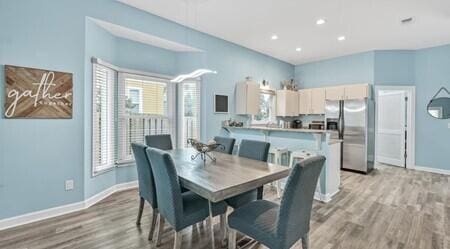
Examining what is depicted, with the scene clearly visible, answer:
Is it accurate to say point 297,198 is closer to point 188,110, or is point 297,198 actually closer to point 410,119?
point 188,110

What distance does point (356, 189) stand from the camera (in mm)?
4137

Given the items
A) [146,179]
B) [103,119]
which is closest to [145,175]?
[146,179]

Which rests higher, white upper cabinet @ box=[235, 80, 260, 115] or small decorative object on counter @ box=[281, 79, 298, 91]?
small decorative object on counter @ box=[281, 79, 298, 91]

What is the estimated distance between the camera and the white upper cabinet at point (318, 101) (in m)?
6.34

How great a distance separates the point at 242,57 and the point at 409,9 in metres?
3.17

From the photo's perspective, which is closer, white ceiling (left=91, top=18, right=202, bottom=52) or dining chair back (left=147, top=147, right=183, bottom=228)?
dining chair back (left=147, top=147, right=183, bottom=228)

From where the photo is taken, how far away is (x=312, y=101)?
21.6 ft

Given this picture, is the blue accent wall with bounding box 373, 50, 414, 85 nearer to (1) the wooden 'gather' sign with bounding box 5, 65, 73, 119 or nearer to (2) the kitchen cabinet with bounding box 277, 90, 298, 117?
(2) the kitchen cabinet with bounding box 277, 90, 298, 117

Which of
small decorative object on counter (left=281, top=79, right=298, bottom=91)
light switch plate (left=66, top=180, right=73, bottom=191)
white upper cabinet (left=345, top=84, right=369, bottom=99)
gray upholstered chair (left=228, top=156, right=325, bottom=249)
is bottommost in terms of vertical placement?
light switch plate (left=66, top=180, right=73, bottom=191)

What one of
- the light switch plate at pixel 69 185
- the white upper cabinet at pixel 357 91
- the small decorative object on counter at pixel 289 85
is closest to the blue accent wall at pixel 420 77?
the white upper cabinet at pixel 357 91

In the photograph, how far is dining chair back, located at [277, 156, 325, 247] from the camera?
1.54 meters

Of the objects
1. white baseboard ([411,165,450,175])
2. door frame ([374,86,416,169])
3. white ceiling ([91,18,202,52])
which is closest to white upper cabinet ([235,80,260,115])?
white ceiling ([91,18,202,52])

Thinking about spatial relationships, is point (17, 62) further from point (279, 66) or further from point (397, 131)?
point (397, 131)

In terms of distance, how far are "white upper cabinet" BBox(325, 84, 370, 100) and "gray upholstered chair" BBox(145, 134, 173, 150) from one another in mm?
4599
